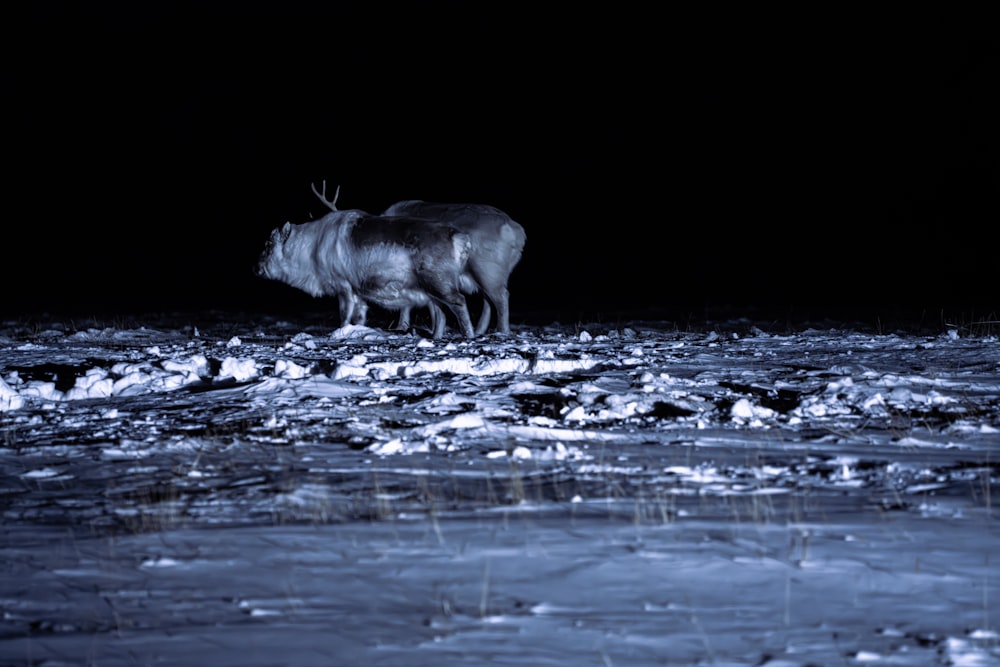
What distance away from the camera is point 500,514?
5.36m

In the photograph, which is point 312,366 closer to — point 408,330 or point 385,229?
point 385,229

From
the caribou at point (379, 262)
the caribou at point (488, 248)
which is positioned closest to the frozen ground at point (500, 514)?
the caribou at point (379, 262)

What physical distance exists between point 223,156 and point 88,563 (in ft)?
165

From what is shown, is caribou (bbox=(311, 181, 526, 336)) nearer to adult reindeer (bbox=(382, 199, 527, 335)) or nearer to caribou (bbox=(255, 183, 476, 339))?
adult reindeer (bbox=(382, 199, 527, 335))

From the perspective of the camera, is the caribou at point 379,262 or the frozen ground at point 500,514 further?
the caribou at point 379,262

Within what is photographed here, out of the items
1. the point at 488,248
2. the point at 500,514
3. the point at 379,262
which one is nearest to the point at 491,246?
the point at 488,248

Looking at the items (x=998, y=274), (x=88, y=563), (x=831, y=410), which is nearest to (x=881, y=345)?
(x=831, y=410)

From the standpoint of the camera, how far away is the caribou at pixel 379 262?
13.3 metres

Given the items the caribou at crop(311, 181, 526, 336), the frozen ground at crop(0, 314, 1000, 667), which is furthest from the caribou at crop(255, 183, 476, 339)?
the frozen ground at crop(0, 314, 1000, 667)

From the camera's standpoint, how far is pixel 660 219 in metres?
46.3

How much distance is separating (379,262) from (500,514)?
8406 millimetres

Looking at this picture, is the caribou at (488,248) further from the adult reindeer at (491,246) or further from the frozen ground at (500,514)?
the frozen ground at (500,514)

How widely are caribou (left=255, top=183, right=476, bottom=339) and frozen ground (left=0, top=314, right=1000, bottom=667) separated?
3143 mm

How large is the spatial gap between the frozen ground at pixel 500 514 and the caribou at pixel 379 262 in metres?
3.14
